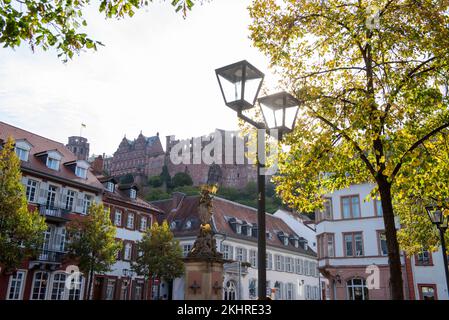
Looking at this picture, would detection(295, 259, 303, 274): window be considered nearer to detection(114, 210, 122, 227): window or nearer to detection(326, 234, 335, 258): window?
detection(326, 234, 335, 258): window

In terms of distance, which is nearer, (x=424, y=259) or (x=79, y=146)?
(x=424, y=259)

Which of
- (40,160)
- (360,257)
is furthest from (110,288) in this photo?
(360,257)

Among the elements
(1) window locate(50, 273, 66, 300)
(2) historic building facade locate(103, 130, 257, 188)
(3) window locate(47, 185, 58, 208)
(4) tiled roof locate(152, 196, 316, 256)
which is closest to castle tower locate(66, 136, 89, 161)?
(2) historic building facade locate(103, 130, 257, 188)

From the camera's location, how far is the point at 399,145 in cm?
1181

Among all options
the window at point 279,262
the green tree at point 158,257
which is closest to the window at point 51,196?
the green tree at point 158,257

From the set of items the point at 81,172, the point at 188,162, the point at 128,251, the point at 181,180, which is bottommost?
the point at 128,251

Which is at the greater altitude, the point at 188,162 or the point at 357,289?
the point at 188,162

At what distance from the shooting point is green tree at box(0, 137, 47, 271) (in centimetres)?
2598

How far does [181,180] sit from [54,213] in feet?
272

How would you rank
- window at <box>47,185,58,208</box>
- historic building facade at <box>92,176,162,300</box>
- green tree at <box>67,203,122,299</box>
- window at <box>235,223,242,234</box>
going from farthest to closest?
window at <box>235,223,242,234</box> < historic building facade at <box>92,176,162,300</box> < window at <box>47,185,58,208</box> < green tree at <box>67,203,122,299</box>

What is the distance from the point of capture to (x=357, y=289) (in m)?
37.4

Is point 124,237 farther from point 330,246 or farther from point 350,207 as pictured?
point 350,207

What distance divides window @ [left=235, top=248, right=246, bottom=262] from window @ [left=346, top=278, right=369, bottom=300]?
505 inches

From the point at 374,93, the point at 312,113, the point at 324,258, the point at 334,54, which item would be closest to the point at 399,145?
the point at 374,93
